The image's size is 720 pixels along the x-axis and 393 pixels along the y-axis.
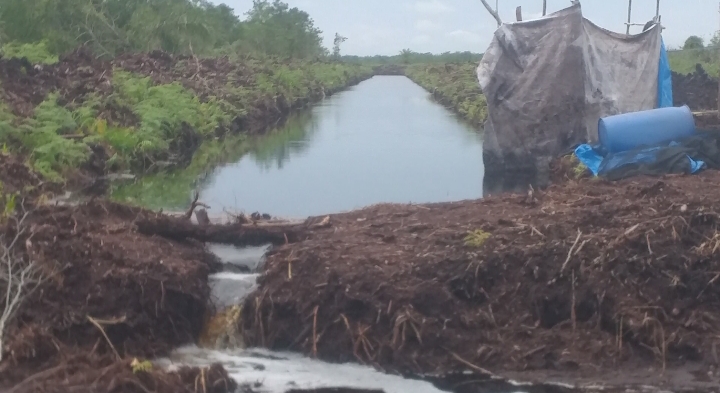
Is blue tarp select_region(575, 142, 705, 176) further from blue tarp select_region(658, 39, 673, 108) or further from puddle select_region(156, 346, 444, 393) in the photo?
puddle select_region(156, 346, 444, 393)

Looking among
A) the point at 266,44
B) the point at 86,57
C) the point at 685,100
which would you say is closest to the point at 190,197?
the point at 86,57

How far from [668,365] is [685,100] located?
17.9 metres

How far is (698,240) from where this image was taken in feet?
25.2

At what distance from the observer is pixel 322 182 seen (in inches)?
620

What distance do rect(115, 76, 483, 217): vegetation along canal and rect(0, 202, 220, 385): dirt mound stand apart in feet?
13.2

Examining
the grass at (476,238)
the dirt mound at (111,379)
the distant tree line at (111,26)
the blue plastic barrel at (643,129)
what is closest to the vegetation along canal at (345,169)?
the blue plastic barrel at (643,129)

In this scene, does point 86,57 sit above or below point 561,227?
above

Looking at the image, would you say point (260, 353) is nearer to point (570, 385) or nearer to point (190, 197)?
point (570, 385)

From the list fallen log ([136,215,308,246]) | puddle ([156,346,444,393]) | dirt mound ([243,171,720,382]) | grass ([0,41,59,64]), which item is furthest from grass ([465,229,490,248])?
grass ([0,41,59,64])

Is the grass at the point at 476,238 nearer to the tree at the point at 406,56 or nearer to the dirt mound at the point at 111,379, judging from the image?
the dirt mound at the point at 111,379

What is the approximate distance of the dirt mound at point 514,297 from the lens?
23.0 feet

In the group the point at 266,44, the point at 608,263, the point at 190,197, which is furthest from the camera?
the point at 266,44

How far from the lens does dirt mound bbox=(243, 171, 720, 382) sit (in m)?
7.00

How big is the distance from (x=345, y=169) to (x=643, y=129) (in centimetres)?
650
